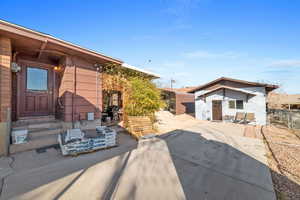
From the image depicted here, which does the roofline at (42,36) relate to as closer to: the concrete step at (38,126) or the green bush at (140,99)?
the green bush at (140,99)

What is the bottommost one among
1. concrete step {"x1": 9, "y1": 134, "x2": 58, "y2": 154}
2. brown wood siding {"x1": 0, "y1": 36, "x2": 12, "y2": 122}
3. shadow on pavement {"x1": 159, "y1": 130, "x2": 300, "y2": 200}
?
shadow on pavement {"x1": 159, "y1": 130, "x2": 300, "y2": 200}

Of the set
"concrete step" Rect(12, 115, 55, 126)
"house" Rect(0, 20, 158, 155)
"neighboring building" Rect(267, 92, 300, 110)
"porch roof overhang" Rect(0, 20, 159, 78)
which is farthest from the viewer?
"neighboring building" Rect(267, 92, 300, 110)

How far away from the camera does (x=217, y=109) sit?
11.4 meters

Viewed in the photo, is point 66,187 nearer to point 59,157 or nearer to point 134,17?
point 59,157

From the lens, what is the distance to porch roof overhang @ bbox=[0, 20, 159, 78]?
3.49 metres

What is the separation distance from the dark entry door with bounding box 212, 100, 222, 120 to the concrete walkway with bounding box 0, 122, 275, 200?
7.72 meters

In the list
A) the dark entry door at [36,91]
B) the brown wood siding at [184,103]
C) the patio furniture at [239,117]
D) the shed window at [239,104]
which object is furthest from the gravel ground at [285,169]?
the brown wood siding at [184,103]

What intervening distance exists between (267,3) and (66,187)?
10.1 m

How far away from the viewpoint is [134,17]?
304 inches

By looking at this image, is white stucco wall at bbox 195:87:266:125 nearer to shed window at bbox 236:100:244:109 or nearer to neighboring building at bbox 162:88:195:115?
shed window at bbox 236:100:244:109

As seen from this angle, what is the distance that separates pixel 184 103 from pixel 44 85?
1461 centimetres

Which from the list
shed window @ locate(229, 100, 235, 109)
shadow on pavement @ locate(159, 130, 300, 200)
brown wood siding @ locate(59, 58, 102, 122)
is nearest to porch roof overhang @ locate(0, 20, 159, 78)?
brown wood siding @ locate(59, 58, 102, 122)

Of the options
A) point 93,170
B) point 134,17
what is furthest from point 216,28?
point 93,170

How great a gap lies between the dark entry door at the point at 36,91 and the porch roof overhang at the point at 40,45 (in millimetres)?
628
